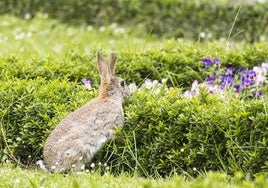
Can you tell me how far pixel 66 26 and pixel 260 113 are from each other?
725 cm

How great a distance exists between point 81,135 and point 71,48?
2286mm

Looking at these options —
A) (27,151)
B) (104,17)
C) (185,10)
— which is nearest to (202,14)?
(185,10)

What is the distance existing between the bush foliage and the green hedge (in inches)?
176

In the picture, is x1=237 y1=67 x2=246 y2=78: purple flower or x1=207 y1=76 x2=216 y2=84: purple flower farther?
x1=237 y1=67 x2=246 y2=78: purple flower

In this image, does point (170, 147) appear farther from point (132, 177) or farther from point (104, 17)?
point (104, 17)

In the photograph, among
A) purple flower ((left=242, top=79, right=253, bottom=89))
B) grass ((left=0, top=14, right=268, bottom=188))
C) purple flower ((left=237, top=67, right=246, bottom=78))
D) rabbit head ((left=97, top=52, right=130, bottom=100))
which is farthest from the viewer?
purple flower ((left=237, top=67, right=246, bottom=78))

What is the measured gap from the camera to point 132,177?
19.8 ft

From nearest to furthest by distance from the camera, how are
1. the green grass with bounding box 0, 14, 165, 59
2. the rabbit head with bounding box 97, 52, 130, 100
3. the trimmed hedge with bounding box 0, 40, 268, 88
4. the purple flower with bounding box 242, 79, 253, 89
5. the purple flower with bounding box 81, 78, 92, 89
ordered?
the rabbit head with bounding box 97, 52, 130, 100 < the purple flower with bounding box 81, 78, 92, 89 < the purple flower with bounding box 242, 79, 253, 89 < the trimmed hedge with bounding box 0, 40, 268, 88 < the green grass with bounding box 0, 14, 165, 59

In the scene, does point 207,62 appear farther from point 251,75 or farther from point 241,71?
point 251,75

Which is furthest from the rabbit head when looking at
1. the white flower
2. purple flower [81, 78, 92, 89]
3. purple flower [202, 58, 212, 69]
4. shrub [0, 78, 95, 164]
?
the white flower

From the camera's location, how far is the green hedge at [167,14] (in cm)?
1198

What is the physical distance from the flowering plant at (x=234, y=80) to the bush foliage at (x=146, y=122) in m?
0.35

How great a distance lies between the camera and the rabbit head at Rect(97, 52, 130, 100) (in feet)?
21.7

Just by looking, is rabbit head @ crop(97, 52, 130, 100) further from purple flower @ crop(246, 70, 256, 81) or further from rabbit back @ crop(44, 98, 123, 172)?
purple flower @ crop(246, 70, 256, 81)
